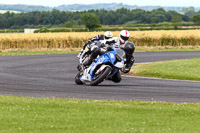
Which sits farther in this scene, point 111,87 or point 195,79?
point 195,79

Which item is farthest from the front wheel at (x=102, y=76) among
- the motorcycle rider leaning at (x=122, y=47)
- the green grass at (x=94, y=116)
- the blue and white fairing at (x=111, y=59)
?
the green grass at (x=94, y=116)

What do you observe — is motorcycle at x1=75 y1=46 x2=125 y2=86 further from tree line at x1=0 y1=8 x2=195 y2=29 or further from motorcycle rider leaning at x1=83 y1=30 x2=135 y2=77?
tree line at x1=0 y1=8 x2=195 y2=29

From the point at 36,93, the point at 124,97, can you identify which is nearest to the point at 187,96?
the point at 124,97

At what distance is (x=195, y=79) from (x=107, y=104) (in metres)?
8.13

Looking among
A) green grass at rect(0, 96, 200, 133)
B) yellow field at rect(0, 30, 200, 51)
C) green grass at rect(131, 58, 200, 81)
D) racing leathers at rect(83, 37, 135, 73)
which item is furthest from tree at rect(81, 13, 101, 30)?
green grass at rect(0, 96, 200, 133)

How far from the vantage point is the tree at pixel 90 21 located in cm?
10219

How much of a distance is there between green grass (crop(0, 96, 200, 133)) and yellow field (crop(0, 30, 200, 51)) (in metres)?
32.4

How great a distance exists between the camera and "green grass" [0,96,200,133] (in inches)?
396

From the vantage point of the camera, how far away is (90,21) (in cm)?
10369

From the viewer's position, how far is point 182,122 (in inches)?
426

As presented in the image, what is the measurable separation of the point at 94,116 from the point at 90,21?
9282 centimetres

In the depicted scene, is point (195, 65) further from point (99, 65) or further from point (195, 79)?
point (99, 65)

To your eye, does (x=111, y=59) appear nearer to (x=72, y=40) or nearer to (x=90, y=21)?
(x=72, y=40)

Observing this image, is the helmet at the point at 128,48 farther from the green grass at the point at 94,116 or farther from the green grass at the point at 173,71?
the green grass at the point at 94,116
